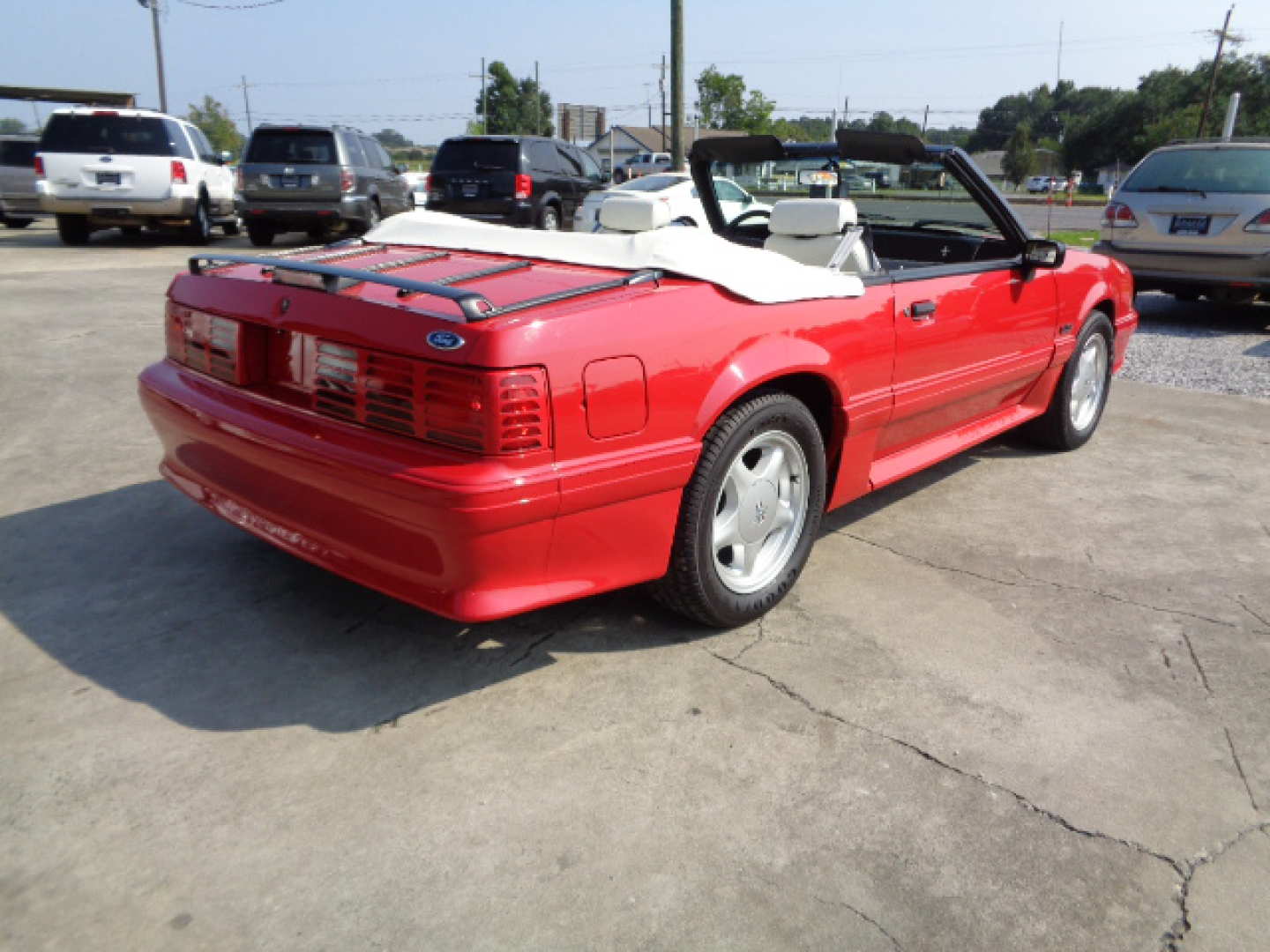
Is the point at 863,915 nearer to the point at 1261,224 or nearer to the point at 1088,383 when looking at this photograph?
the point at 1088,383

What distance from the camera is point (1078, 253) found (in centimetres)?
487

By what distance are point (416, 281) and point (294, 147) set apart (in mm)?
12824

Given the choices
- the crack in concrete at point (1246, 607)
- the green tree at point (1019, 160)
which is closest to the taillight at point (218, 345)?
the crack in concrete at point (1246, 607)

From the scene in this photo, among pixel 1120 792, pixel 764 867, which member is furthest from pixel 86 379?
pixel 1120 792

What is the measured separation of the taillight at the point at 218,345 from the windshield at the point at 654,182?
11.2 m

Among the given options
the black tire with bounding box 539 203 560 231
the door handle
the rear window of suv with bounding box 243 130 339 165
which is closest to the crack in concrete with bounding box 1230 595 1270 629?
the door handle

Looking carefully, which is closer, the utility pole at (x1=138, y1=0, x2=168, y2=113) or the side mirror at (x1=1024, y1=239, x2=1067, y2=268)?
the side mirror at (x1=1024, y1=239, x2=1067, y2=268)

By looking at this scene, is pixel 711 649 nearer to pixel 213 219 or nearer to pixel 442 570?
pixel 442 570

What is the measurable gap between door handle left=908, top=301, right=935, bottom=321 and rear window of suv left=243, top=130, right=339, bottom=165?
39.7ft

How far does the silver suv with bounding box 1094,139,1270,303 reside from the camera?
8289mm

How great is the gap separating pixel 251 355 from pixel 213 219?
14.0 meters

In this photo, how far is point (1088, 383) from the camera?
5.23 metres

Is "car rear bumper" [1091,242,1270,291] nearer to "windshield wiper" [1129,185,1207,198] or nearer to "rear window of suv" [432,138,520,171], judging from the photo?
"windshield wiper" [1129,185,1207,198]

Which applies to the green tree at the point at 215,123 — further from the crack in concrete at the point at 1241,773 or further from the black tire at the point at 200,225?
the crack in concrete at the point at 1241,773
